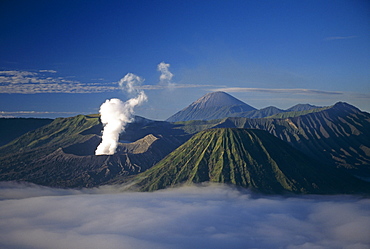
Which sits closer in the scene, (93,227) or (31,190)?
(93,227)

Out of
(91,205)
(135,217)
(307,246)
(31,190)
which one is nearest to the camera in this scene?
(307,246)

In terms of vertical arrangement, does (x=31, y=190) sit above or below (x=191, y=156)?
below

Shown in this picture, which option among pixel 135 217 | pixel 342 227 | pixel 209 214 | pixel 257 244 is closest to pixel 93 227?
pixel 135 217

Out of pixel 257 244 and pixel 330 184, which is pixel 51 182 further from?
pixel 330 184

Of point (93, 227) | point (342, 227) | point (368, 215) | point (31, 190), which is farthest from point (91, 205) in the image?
point (368, 215)

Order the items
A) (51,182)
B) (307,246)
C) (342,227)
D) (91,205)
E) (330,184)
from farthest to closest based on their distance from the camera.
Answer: (51,182), (330,184), (91,205), (342,227), (307,246)

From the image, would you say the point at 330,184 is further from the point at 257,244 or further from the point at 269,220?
the point at 257,244
